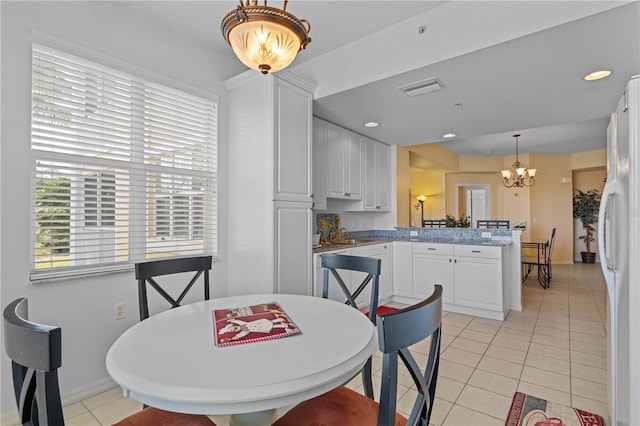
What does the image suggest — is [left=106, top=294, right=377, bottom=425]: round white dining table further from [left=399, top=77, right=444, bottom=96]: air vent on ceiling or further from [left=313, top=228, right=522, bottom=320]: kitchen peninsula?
[left=399, top=77, right=444, bottom=96]: air vent on ceiling

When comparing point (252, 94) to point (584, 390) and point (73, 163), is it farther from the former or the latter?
point (584, 390)

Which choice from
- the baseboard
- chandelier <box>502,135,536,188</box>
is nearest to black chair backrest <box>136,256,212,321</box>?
the baseboard

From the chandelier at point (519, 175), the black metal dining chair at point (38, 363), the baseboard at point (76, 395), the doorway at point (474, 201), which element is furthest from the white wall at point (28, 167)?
the doorway at point (474, 201)

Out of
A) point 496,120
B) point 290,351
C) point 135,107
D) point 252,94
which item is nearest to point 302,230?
point 252,94

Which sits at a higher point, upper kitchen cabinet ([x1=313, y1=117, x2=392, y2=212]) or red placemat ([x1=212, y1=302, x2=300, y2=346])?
upper kitchen cabinet ([x1=313, y1=117, x2=392, y2=212])

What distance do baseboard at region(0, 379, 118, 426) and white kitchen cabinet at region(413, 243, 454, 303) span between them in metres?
3.44

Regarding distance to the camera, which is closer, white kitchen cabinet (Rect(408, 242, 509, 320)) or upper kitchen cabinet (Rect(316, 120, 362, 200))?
white kitchen cabinet (Rect(408, 242, 509, 320))

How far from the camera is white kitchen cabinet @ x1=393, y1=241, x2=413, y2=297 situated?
443 cm

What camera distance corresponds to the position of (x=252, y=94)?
2893 millimetres

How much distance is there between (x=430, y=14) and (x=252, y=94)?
155 centimetres

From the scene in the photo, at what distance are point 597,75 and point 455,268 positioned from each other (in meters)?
2.35

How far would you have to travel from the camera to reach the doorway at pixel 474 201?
9.44 metres

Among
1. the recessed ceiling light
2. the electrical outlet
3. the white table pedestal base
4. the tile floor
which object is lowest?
the tile floor

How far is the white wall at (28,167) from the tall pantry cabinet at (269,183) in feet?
1.95
